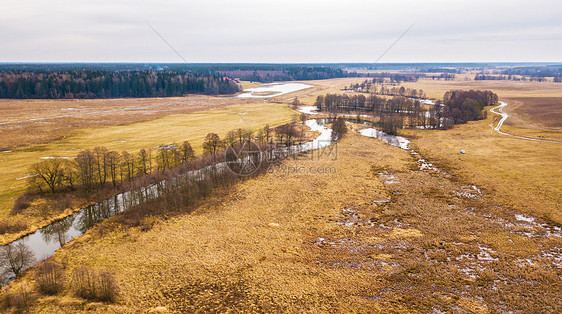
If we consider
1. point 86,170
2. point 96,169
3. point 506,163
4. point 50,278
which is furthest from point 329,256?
point 506,163

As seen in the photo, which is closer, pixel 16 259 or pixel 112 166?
pixel 16 259

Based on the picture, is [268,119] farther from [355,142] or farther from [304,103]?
[304,103]

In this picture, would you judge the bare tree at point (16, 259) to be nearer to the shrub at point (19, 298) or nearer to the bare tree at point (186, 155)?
the shrub at point (19, 298)

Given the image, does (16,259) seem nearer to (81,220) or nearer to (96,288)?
(96,288)

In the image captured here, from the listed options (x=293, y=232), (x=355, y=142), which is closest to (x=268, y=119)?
(x=355, y=142)

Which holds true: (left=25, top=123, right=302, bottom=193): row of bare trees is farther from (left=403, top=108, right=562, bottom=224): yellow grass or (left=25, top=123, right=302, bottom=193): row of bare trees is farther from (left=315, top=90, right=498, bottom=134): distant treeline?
(left=315, top=90, right=498, bottom=134): distant treeline

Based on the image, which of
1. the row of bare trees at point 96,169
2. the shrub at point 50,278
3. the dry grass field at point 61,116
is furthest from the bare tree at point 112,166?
→ the dry grass field at point 61,116

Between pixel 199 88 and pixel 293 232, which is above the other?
pixel 199 88
